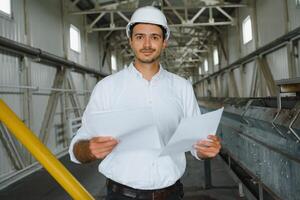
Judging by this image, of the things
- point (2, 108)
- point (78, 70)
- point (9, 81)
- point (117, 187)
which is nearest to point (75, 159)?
point (117, 187)

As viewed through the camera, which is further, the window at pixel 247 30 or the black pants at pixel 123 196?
the window at pixel 247 30

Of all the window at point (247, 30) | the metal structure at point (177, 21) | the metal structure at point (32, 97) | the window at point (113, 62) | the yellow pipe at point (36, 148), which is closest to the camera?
the yellow pipe at point (36, 148)

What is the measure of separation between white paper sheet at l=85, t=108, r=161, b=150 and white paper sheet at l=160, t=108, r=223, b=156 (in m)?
0.10

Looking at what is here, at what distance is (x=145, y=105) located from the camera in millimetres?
1342

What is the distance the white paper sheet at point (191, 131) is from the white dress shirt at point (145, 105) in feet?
0.66

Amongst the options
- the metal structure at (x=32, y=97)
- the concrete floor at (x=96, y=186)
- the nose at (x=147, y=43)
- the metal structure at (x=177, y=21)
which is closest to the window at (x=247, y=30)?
the metal structure at (x=177, y=21)

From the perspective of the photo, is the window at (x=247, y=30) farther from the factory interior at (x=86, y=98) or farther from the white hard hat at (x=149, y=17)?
the white hard hat at (x=149, y=17)

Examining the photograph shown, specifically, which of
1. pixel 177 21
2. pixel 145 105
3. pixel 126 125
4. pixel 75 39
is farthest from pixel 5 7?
pixel 177 21

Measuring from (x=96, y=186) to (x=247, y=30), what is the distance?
6.81 metres

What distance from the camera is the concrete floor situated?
12.1 ft

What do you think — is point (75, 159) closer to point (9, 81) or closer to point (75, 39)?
point (9, 81)

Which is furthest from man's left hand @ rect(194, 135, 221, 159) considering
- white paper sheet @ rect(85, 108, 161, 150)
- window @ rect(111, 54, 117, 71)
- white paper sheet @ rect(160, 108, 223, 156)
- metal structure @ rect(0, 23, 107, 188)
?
window @ rect(111, 54, 117, 71)

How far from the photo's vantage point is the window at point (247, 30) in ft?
27.2

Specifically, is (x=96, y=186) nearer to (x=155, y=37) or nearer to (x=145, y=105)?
(x=145, y=105)
